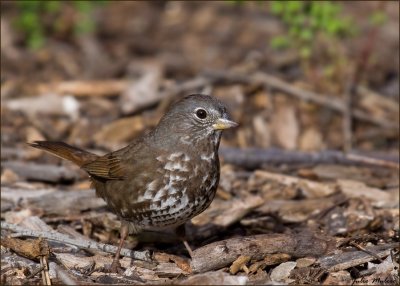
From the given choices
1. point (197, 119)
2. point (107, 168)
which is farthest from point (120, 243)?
point (197, 119)

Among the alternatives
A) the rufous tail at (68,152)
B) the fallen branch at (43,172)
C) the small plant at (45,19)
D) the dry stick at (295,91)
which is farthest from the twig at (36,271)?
the dry stick at (295,91)

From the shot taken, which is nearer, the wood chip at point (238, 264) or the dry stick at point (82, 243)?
the wood chip at point (238, 264)

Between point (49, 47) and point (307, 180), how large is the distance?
→ 14.7 feet

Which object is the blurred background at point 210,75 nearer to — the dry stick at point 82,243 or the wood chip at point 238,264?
the dry stick at point 82,243

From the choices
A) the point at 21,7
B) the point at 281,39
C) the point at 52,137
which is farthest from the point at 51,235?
the point at 21,7

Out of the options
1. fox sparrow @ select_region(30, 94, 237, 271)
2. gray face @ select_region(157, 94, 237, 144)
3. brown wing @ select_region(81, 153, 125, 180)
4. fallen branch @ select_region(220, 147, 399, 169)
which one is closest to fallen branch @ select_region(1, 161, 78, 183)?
brown wing @ select_region(81, 153, 125, 180)

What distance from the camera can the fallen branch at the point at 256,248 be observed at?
5266 millimetres

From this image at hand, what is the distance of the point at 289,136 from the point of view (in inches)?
331

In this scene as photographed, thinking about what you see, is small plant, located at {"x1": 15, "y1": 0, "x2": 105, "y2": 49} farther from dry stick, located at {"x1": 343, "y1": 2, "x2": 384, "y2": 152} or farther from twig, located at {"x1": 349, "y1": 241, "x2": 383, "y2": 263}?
twig, located at {"x1": 349, "y1": 241, "x2": 383, "y2": 263}

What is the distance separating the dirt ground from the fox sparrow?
0.32 metres

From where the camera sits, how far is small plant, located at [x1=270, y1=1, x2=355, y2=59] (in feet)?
25.2

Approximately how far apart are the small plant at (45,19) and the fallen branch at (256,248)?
4.31 m

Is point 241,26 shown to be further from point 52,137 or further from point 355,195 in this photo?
point 355,195

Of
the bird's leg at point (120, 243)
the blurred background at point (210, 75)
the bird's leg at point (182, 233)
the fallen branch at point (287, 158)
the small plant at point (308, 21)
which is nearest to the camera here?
the bird's leg at point (120, 243)
